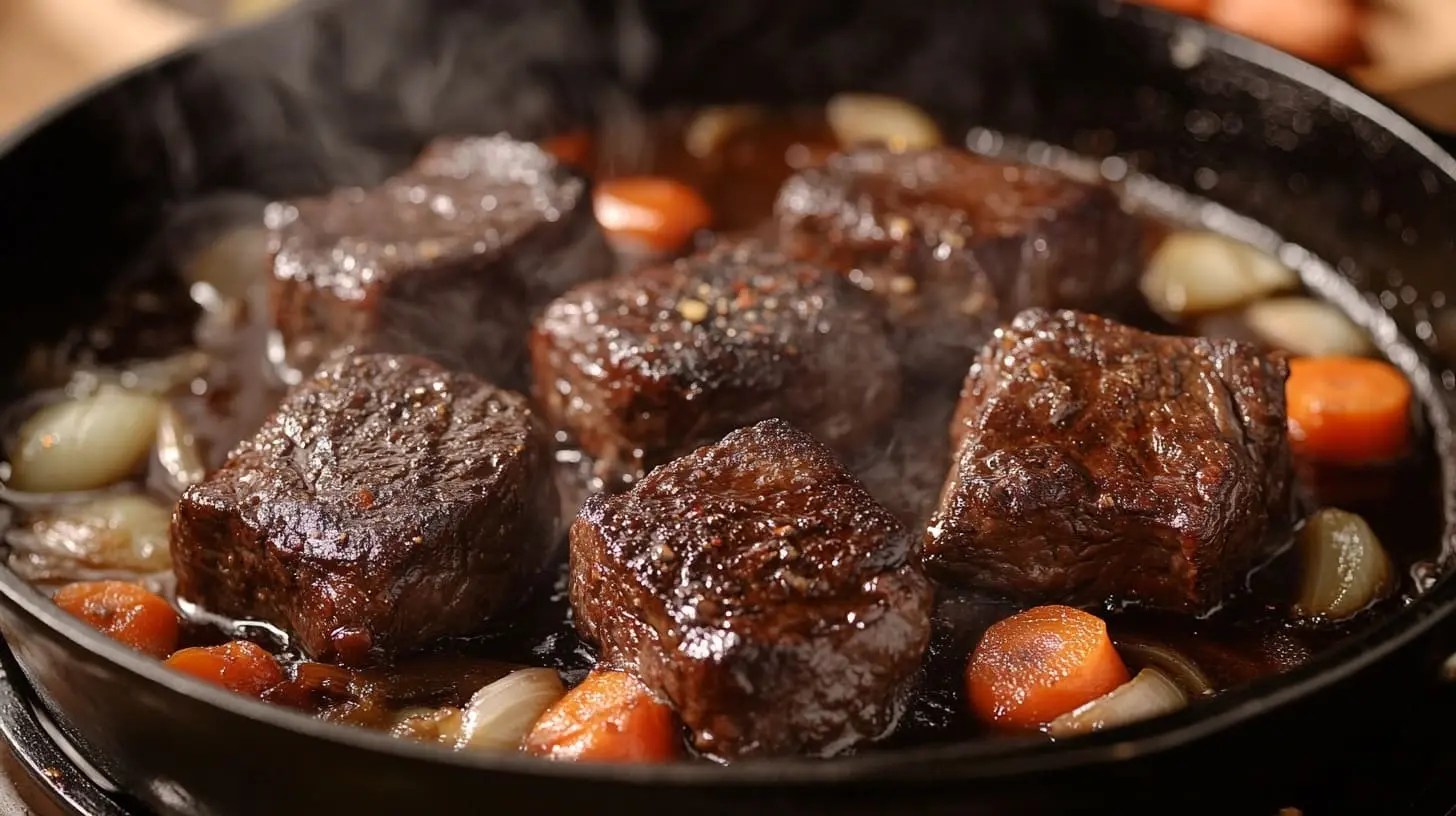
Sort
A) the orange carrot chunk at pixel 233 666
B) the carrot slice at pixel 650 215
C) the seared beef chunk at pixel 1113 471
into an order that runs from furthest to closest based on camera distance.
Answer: the carrot slice at pixel 650 215, the seared beef chunk at pixel 1113 471, the orange carrot chunk at pixel 233 666

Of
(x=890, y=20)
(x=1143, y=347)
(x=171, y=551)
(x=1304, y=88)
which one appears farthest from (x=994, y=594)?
(x=890, y=20)

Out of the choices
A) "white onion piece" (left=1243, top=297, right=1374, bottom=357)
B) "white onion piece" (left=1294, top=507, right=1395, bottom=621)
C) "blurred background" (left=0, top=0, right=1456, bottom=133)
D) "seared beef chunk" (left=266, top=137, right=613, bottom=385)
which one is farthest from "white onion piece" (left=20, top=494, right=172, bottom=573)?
"white onion piece" (left=1243, top=297, right=1374, bottom=357)

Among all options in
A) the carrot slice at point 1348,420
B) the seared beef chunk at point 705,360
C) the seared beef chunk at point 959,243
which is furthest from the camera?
the seared beef chunk at point 959,243

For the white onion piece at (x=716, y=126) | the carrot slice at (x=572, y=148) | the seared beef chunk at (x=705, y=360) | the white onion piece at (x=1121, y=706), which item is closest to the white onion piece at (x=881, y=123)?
the white onion piece at (x=716, y=126)

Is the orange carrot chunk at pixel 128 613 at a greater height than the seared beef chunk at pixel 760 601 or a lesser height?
lesser

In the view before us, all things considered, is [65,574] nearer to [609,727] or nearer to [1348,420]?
[609,727]

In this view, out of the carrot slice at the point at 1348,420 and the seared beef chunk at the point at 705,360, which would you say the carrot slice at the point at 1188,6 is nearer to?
the carrot slice at the point at 1348,420

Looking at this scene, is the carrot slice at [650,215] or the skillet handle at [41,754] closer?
the skillet handle at [41,754]
